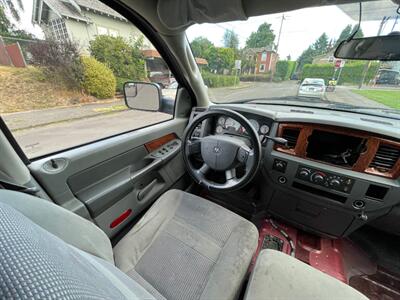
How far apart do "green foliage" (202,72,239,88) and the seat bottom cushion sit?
1.28 metres

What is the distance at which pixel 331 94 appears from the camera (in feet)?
5.11

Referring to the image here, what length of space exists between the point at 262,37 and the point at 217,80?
588 millimetres

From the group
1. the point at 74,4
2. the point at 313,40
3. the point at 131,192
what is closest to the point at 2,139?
the point at 131,192

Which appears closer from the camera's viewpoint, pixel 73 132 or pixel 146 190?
pixel 73 132

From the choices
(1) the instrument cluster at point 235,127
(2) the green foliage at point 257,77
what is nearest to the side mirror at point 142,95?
(1) the instrument cluster at point 235,127

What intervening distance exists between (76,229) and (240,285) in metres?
0.73

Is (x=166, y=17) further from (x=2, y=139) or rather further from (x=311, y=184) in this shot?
(x=311, y=184)

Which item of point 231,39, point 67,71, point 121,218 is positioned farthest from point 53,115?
point 231,39

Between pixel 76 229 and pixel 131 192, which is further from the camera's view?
pixel 131 192

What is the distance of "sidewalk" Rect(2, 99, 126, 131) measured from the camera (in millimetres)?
1014

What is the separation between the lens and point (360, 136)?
1.20 m

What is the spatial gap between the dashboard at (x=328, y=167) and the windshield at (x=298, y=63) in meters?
0.17

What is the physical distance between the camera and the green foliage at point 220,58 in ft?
6.17

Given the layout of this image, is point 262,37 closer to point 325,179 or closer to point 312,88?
Answer: point 312,88
